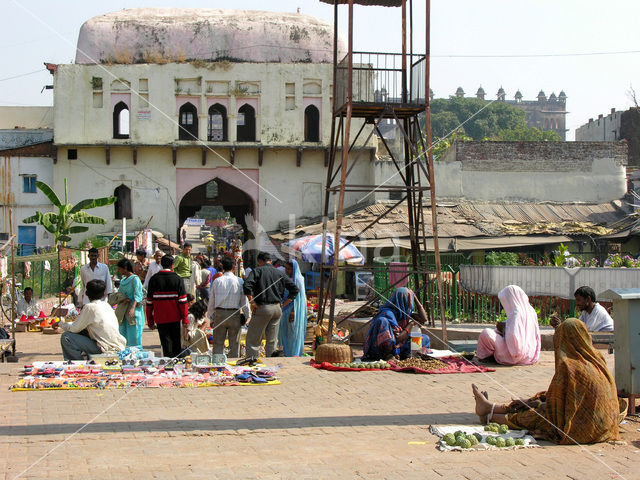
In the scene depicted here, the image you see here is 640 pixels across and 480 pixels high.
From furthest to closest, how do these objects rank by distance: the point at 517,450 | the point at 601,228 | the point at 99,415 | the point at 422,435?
the point at 601,228, the point at 99,415, the point at 422,435, the point at 517,450

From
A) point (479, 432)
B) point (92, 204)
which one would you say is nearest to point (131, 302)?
point (479, 432)

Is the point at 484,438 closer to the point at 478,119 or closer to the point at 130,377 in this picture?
the point at 130,377

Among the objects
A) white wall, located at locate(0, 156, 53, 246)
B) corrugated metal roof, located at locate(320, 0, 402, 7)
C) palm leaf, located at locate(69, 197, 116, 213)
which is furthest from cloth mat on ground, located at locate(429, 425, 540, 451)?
white wall, located at locate(0, 156, 53, 246)

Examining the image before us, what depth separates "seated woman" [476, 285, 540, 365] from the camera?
9.53 metres

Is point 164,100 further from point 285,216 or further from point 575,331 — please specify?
point 575,331

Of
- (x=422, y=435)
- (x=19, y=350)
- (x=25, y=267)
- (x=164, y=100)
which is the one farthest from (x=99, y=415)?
(x=164, y=100)

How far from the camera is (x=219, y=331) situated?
10602mm

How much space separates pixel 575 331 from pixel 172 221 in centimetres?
2375

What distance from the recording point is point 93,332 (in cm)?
932

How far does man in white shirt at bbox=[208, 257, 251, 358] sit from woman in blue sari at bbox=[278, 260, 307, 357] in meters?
1.02

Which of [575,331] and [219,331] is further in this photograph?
[219,331]

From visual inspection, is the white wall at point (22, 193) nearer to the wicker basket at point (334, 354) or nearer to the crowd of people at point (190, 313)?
the crowd of people at point (190, 313)

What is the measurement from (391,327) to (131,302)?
3.53 m

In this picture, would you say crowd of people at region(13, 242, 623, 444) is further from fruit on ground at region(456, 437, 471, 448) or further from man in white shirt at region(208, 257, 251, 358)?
fruit on ground at region(456, 437, 471, 448)
